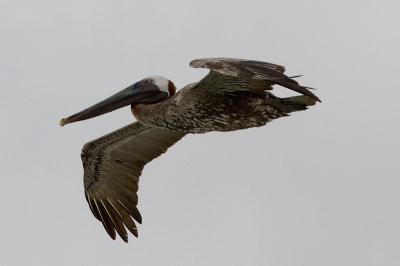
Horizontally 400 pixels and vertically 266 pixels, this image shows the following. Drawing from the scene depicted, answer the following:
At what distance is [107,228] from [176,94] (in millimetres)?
3070

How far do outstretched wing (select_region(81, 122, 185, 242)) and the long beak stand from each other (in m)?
1.47

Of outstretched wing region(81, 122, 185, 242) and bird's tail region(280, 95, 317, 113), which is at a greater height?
bird's tail region(280, 95, 317, 113)

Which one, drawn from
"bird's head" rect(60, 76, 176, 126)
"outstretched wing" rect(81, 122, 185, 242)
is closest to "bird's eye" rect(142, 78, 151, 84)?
"bird's head" rect(60, 76, 176, 126)

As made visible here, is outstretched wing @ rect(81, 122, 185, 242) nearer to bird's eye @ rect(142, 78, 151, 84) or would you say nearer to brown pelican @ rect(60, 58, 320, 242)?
brown pelican @ rect(60, 58, 320, 242)

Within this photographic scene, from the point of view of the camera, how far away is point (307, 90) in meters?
9.91

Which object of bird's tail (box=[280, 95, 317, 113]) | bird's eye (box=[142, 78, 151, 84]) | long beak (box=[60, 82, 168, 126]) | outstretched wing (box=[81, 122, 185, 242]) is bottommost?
outstretched wing (box=[81, 122, 185, 242])

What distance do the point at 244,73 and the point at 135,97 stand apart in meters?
2.72

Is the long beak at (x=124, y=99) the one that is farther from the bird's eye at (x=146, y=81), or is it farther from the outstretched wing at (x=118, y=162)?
the outstretched wing at (x=118, y=162)

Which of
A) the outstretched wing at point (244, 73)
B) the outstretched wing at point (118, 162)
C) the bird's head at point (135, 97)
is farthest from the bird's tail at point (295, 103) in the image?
the outstretched wing at point (118, 162)

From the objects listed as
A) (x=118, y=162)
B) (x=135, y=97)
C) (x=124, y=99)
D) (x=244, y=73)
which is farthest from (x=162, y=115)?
(x=118, y=162)

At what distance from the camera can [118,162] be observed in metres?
14.1

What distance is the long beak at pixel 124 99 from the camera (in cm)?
1243

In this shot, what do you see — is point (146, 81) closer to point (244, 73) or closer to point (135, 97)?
point (135, 97)

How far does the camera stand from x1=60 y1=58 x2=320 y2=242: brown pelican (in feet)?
35.5
